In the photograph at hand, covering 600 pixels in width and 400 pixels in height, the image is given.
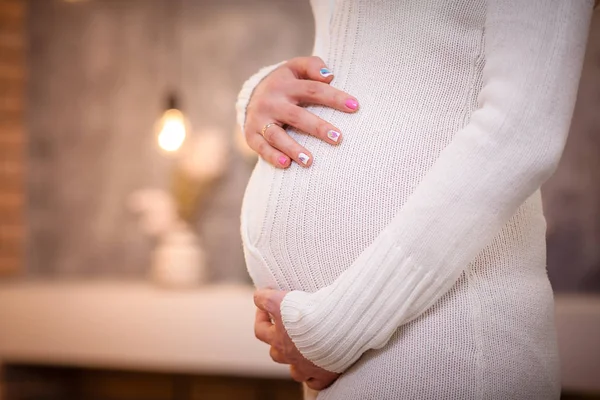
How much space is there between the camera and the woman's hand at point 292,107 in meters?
0.68

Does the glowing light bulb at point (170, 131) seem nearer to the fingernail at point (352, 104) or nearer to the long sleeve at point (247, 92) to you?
the long sleeve at point (247, 92)

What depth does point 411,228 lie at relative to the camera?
0.58m

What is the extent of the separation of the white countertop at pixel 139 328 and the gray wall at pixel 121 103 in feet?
1.20

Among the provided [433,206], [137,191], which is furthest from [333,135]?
[137,191]

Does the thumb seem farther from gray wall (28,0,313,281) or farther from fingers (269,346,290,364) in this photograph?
gray wall (28,0,313,281)

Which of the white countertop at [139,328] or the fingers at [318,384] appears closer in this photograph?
the fingers at [318,384]

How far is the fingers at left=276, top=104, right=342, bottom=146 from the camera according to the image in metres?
0.66

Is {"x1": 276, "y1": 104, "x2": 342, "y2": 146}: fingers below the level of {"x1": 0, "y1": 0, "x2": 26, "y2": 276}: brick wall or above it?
above

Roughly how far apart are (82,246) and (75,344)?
1.95 ft

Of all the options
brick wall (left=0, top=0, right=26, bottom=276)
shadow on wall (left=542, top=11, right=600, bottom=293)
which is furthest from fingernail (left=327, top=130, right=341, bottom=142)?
brick wall (left=0, top=0, right=26, bottom=276)

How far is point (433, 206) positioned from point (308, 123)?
190 millimetres

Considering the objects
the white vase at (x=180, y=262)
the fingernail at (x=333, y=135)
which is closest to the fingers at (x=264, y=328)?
the fingernail at (x=333, y=135)

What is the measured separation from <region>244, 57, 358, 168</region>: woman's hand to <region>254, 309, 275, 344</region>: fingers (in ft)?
0.62

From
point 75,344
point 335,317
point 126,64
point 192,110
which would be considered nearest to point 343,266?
point 335,317
